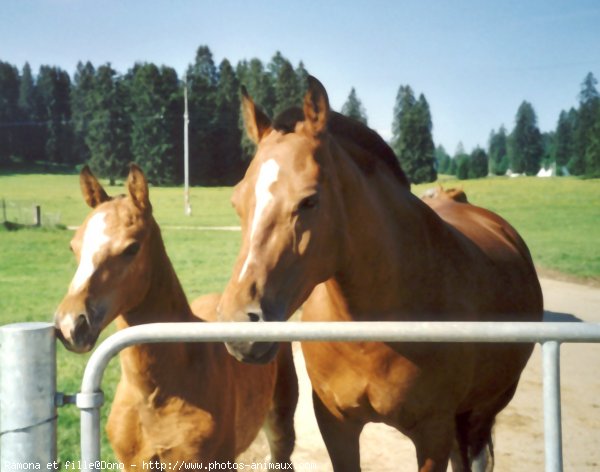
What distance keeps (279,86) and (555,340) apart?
4493 centimetres

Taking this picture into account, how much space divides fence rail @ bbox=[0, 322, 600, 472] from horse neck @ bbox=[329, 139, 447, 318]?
77 cm

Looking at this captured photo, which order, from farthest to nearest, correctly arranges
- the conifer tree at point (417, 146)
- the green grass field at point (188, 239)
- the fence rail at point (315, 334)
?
the conifer tree at point (417, 146)
the green grass field at point (188, 239)
the fence rail at point (315, 334)

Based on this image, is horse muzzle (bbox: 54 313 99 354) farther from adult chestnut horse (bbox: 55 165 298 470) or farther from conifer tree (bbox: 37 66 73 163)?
conifer tree (bbox: 37 66 73 163)

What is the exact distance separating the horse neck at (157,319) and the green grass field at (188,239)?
1537 millimetres

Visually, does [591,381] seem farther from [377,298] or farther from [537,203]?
[537,203]

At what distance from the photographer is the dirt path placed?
153 inches

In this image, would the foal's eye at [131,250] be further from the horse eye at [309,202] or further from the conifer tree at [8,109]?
the conifer tree at [8,109]

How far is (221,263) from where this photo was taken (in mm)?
13656

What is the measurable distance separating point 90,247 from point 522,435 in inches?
134

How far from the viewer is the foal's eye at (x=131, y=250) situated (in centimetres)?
258

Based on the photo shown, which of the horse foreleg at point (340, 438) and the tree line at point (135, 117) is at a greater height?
the tree line at point (135, 117)

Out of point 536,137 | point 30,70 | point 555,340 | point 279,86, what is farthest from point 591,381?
point 536,137

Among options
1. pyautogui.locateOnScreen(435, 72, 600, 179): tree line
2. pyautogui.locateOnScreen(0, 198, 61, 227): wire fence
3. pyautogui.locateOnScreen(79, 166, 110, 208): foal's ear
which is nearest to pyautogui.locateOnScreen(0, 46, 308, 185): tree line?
pyautogui.locateOnScreen(0, 198, 61, 227): wire fence

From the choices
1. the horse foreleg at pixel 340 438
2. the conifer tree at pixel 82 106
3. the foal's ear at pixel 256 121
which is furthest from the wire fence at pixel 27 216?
the foal's ear at pixel 256 121
